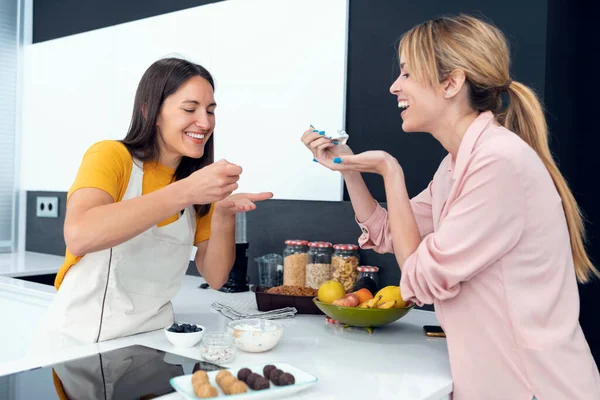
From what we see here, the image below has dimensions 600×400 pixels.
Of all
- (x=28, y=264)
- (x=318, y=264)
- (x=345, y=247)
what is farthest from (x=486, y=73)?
(x=28, y=264)

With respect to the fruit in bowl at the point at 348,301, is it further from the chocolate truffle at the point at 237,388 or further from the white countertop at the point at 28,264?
the white countertop at the point at 28,264

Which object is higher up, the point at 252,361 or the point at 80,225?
the point at 80,225

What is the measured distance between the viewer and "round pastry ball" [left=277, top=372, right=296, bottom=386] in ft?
3.91

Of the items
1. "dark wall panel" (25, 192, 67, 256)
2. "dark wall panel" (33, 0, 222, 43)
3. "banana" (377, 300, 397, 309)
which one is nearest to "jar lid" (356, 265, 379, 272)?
"banana" (377, 300, 397, 309)

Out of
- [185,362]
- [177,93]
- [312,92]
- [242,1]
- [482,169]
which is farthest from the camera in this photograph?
[242,1]

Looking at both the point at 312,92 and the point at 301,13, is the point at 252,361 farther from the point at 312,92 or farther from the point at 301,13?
the point at 301,13

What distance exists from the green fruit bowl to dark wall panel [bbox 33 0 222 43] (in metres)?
1.73

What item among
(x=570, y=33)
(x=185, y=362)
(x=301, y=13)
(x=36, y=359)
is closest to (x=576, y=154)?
(x=570, y=33)

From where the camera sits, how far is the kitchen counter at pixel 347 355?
129 cm

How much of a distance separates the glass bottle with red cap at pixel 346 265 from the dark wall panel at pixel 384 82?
9.3 inches

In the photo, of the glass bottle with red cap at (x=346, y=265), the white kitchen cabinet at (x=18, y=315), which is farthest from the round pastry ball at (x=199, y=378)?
the white kitchen cabinet at (x=18, y=315)

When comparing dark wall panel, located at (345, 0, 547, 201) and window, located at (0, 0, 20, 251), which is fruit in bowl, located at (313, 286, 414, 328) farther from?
window, located at (0, 0, 20, 251)

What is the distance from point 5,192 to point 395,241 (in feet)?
9.15

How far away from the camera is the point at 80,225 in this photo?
4.74 ft
